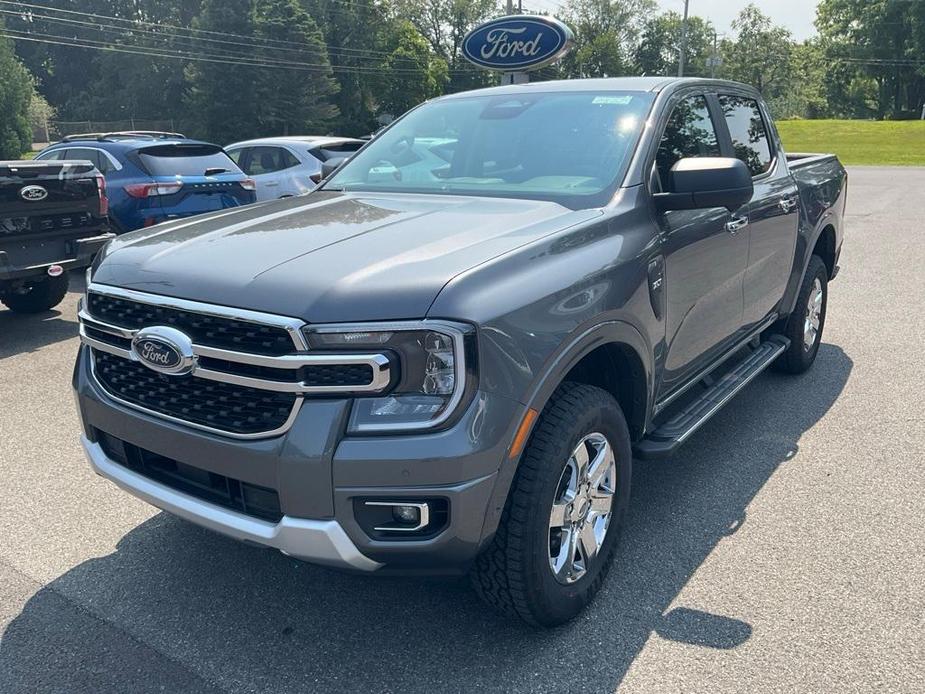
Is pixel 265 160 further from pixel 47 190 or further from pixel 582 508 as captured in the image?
pixel 582 508

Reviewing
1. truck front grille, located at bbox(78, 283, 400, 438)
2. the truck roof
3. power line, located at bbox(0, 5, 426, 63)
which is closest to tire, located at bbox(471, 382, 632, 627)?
truck front grille, located at bbox(78, 283, 400, 438)

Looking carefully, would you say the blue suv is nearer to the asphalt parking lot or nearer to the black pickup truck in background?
the black pickup truck in background

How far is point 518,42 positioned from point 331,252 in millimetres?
12380

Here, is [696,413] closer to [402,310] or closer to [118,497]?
A: [402,310]

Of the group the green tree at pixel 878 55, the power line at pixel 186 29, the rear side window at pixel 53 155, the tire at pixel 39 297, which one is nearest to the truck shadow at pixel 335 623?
the tire at pixel 39 297

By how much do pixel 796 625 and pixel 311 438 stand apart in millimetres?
1814

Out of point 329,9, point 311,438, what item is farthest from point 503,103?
point 329,9

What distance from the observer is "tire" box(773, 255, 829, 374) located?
5199 millimetres

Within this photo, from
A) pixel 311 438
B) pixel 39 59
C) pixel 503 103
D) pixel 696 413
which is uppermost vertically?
pixel 39 59

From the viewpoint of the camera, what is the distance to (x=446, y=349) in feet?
7.40

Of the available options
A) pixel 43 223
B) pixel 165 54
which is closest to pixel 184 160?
pixel 43 223

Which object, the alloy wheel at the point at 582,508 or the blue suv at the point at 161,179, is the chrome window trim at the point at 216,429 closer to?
the alloy wheel at the point at 582,508

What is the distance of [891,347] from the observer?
243 inches

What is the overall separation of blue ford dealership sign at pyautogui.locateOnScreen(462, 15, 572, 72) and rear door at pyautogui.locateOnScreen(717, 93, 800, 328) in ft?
30.1
